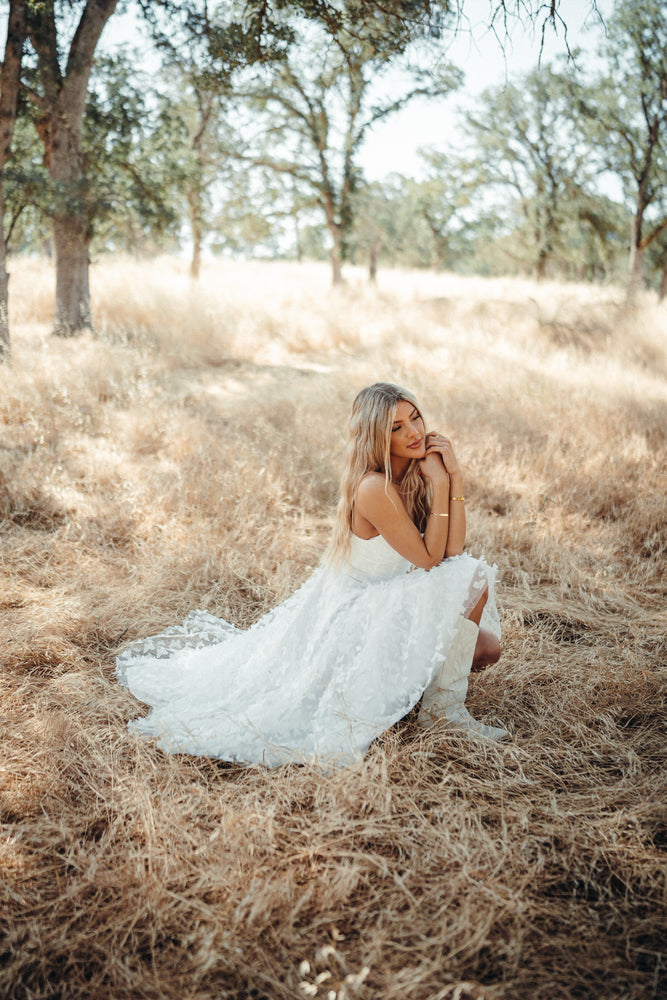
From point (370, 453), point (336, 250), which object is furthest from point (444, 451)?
point (336, 250)

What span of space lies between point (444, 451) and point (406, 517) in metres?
0.33

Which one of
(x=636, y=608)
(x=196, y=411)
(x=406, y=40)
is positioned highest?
(x=406, y=40)

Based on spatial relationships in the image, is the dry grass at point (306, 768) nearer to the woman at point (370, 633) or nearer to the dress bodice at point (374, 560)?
the woman at point (370, 633)

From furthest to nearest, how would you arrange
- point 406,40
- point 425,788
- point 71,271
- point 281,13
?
point 71,271
point 281,13
point 406,40
point 425,788

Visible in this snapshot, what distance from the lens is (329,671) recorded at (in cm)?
259

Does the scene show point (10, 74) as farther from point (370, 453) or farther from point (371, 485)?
point (371, 485)

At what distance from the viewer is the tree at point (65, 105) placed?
23.3 ft

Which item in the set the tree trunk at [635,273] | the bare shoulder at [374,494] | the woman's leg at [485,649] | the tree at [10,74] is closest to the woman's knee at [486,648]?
the woman's leg at [485,649]

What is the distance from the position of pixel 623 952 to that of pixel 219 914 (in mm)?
1117

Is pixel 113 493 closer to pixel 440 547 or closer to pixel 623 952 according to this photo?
pixel 440 547

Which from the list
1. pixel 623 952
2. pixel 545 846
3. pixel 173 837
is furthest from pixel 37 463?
pixel 623 952

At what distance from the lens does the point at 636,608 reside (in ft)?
12.2

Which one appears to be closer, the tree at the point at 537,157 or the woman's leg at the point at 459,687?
the woman's leg at the point at 459,687

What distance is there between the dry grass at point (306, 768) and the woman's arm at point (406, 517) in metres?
0.74
